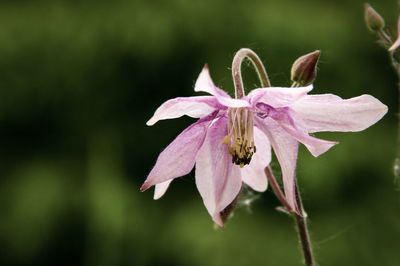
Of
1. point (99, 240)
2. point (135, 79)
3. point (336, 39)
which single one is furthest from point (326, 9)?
point (99, 240)

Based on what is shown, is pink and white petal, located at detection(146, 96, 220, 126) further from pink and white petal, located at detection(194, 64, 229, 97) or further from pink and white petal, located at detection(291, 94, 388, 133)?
pink and white petal, located at detection(291, 94, 388, 133)

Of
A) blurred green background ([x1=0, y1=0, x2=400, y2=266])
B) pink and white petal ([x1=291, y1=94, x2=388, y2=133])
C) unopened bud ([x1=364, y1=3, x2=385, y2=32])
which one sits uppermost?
unopened bud ([x1=364, y1=3, x2=385, y2=32])

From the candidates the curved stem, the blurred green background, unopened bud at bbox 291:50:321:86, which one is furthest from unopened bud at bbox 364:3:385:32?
the blurred green background

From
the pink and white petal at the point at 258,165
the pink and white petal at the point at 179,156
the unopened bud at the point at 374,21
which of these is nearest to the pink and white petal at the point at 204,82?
the pink and white petal at the point at 179,156

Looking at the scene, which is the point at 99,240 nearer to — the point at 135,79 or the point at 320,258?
the point at 135,79

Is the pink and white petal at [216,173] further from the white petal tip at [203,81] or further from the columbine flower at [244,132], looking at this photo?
the white petal tip at [203,81]

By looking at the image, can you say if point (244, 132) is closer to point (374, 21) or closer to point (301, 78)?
point (301, 78)
